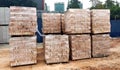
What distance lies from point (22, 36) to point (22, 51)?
2.29 ft

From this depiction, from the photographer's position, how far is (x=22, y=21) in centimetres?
945

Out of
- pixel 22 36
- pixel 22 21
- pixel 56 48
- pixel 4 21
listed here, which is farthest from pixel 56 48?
pixel 4 21

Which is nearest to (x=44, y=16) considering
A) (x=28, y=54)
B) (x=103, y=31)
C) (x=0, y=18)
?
(x=28, y=54)

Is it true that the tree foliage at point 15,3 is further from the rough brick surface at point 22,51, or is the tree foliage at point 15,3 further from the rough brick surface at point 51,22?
the rough brick surface at point 22,51

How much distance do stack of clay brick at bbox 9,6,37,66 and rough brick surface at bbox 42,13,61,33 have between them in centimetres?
120

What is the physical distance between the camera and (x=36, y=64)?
31.9 ft

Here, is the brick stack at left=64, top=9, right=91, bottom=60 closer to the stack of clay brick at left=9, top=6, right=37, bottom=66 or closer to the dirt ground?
the dirt ground

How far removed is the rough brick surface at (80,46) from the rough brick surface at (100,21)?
2.14 feet

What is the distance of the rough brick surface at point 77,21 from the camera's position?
10.1m

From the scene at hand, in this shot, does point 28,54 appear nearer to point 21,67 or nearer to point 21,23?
point 21,67

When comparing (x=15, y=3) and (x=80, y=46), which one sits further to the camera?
(x=15, y=3)

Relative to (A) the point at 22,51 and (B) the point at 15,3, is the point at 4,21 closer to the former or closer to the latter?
(A) the point at 22,51

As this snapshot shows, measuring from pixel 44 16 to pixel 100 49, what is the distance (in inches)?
129

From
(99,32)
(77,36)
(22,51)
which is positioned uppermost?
(99,32)
